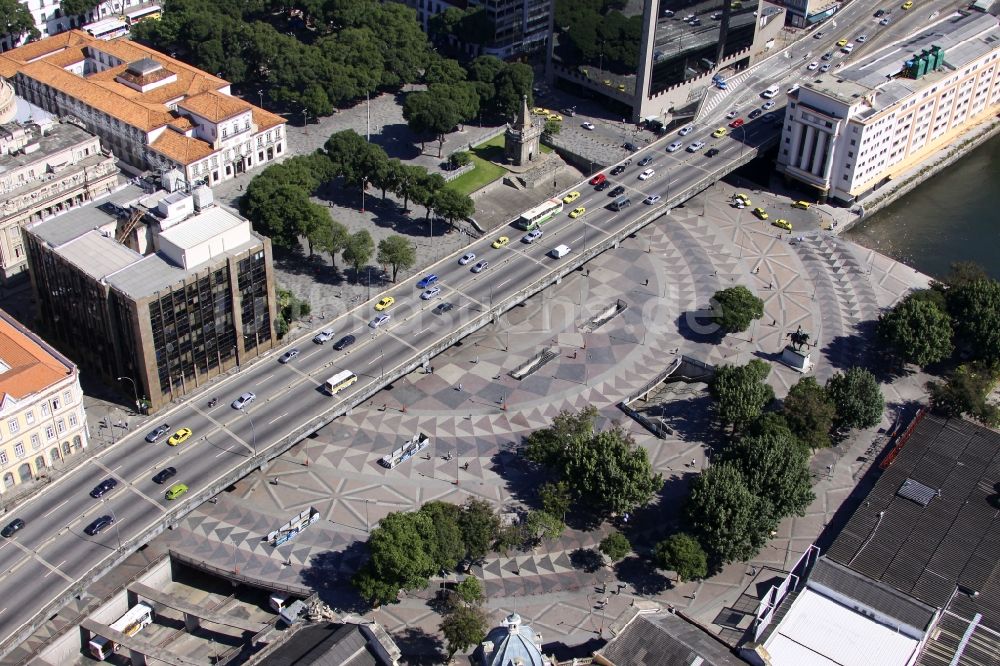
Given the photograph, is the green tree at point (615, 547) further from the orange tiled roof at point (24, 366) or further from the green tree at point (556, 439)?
the orange tiled roof at point (24, 366)

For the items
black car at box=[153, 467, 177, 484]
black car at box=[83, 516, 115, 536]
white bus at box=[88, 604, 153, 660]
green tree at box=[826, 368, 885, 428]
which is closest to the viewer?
white bus at box=[88, 604, 153, 660]

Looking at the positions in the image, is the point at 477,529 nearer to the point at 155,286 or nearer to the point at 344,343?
the point at 344,343

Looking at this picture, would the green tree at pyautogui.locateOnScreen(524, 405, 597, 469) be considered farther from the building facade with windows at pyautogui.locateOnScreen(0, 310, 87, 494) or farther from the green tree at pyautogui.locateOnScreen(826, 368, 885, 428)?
the building facade with windows at pyautogui.locateOnScreen(0, 310, 87, 494)

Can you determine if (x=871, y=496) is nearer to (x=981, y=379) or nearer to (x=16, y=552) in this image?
(x=981, y=379)

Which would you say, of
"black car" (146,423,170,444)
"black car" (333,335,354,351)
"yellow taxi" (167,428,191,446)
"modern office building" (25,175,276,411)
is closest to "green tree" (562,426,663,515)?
"black car" (333,335,354,351)

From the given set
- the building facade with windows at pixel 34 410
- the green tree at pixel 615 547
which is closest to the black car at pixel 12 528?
the building facade with windows at pixel 34 410
